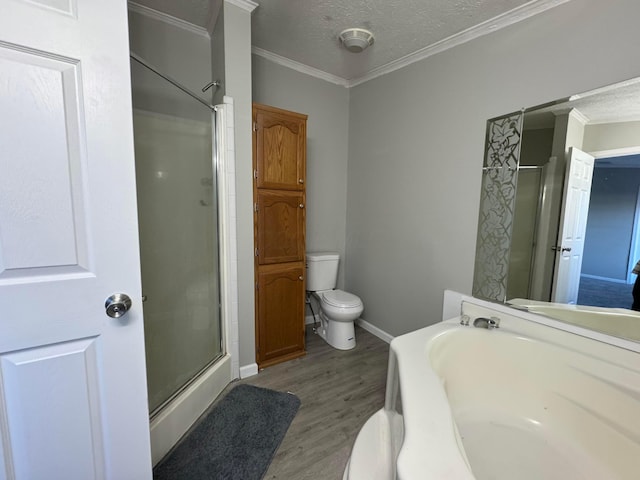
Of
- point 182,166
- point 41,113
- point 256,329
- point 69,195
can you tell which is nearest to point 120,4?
point 41,113

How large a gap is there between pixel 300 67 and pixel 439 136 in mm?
1402

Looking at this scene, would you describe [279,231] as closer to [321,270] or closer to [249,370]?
[321,270]

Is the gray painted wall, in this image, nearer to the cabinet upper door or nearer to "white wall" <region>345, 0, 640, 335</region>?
"white wall" <region>345, 0, 640, 335</region>

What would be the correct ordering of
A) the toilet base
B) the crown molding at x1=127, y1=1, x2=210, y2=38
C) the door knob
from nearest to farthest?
the door knob
the crown molding at x1=127, y1=1, x2=210, y2=38
the toilet base

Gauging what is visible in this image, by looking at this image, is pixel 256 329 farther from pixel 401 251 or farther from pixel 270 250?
pixel 401 251

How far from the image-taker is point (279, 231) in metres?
2.15

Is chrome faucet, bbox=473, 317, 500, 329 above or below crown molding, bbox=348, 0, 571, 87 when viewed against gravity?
below

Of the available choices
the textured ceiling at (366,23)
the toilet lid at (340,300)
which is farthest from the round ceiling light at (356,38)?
the toilet lid at (340,300)

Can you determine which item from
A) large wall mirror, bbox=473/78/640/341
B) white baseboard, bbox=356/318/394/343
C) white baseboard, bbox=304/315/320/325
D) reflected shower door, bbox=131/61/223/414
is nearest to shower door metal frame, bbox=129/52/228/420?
reflected shower door, bbox=131/61/223/414

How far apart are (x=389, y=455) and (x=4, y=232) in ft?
5.11

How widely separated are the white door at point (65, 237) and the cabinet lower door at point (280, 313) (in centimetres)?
122

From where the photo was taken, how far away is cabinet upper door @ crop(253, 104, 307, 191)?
1.97 metres

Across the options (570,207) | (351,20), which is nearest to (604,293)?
(570,207)

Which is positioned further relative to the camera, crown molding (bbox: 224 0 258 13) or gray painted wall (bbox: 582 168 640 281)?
crown molding (bbox: 224 0 258 13)
